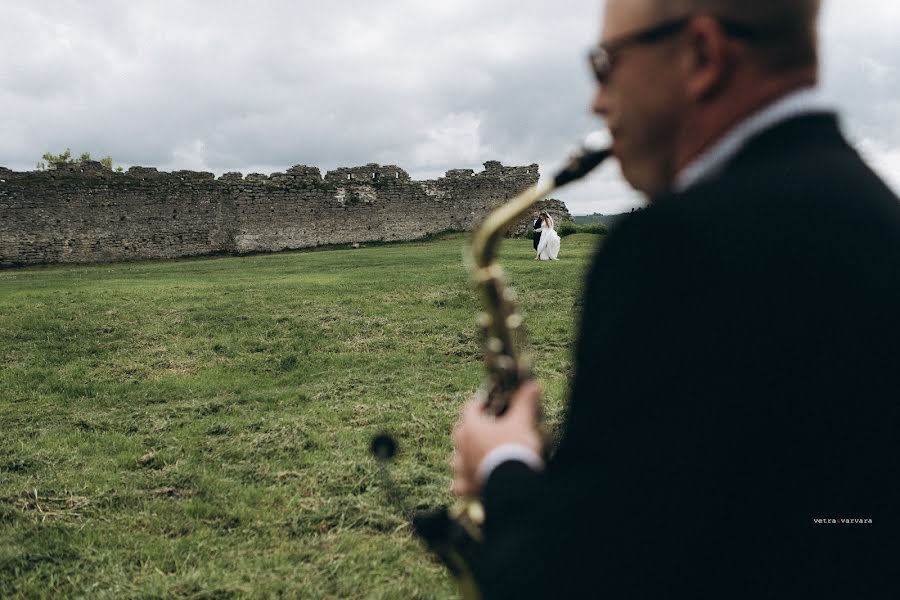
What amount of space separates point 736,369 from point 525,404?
0.53m

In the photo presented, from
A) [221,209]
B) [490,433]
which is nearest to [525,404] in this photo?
[490,433]

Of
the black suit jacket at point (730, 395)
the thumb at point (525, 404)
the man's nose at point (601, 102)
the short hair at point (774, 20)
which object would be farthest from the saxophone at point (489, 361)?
the short hair at point (774, 20)

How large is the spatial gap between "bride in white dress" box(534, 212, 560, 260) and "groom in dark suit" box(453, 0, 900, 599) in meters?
14.5

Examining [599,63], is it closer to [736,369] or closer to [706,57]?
[706,57]

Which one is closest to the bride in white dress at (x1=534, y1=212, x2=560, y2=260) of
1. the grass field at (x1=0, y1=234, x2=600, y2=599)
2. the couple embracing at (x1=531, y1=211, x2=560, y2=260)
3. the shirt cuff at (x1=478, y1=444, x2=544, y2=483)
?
the couple embracing at (x1=531, y1=211, x2=560, y2=260)

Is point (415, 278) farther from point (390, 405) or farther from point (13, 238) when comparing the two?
point (13, 238)

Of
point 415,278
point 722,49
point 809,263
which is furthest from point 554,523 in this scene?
point 415,278

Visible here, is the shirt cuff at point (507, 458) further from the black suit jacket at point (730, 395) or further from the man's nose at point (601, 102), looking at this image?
the man's nose at point (601, 102)

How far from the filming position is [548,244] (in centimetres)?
1568

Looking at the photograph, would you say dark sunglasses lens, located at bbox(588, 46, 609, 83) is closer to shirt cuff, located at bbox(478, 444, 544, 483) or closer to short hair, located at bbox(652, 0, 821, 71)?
short hair, located at bbox(652, 0, 821, 71)

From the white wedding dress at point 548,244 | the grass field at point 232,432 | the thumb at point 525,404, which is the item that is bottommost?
the grass field at point 232,432

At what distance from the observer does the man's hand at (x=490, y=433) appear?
4.15 feet

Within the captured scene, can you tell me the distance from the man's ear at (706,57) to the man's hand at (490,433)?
0.67 metres

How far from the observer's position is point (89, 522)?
3.94m
